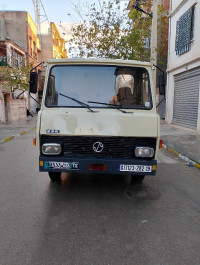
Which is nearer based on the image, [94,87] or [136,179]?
[94,87]

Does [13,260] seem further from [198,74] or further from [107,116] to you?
[198,74]

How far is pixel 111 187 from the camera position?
14.1 feet

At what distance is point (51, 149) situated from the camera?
354 cm

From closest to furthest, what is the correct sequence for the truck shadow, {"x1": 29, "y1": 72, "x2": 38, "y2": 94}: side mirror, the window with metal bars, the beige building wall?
the truck shadow, {"x1": 29, "y1": 72, "x2": 38, "y2": 94}: side mirror, the window with metal bars, the beige building wall

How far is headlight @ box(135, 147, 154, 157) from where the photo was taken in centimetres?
355

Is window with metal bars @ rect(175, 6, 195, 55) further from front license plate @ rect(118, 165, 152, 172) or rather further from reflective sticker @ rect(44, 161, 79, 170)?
reflective sticker @ rect(44, 161, 79, 170)

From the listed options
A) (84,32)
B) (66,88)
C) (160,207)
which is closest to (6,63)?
(84,32)

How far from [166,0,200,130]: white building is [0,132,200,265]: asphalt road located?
7837 mm

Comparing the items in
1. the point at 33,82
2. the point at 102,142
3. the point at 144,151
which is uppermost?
the point at 33,82

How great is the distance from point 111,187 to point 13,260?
2302 millimetres

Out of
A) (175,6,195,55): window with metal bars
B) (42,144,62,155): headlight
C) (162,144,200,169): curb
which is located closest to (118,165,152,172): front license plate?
(42,144,62,155): headlight

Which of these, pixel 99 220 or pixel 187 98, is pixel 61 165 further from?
pixel 187 98

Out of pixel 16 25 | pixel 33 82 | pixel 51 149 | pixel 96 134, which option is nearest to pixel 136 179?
pixel 96 134

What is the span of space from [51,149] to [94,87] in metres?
1.25
